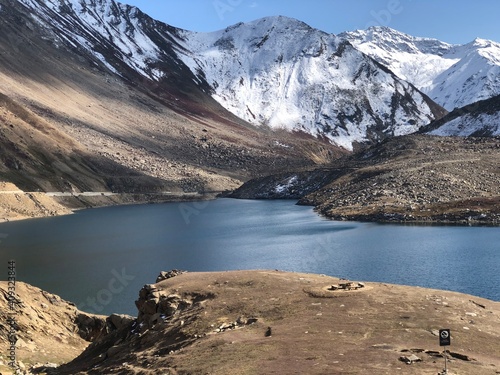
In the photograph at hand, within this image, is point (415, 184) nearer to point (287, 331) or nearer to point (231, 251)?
point (231, 251)

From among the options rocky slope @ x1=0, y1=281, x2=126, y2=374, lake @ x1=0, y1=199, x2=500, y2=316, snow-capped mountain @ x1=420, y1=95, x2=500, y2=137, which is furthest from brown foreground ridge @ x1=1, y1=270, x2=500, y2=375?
snow-capped mountain @ x1=420, y1=95, x2=500, y2=137

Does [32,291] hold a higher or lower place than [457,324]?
lower

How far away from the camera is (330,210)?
13100 centimetres

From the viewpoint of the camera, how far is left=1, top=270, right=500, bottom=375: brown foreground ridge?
2386 cm

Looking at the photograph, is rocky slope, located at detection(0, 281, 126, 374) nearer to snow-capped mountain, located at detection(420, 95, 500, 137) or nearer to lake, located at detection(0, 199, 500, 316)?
lake, located at detection(0, 199, 500, 316)

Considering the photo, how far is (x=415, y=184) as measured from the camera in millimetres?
128125

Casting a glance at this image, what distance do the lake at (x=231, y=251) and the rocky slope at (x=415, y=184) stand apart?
7.81m

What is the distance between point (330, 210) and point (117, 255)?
2316 inches

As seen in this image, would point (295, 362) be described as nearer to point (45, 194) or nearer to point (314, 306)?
point (314, 306)

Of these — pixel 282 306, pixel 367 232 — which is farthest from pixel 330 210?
pixel 282 306

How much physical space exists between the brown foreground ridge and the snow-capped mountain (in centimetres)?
15139

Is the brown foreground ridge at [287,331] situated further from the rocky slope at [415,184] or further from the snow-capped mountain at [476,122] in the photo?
the snow-capped mountain at [476,122]

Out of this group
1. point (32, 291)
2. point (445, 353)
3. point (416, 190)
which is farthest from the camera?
point (416, 190)

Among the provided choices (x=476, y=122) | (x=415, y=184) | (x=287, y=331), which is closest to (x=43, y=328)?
(x=287, y=331)
